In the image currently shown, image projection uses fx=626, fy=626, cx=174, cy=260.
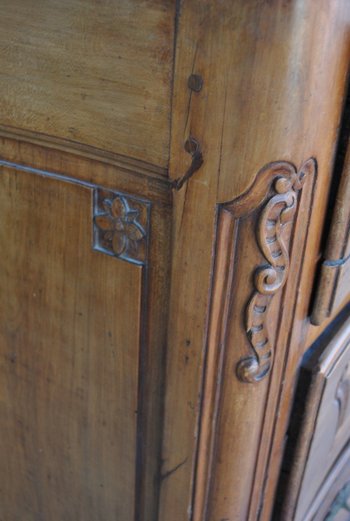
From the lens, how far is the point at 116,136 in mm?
626

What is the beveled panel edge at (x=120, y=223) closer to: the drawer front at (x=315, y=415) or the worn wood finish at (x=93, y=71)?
the worn wood finish at (x=93, y=71)

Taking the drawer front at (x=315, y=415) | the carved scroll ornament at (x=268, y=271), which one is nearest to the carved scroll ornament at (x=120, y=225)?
the carved scroll ornament at (x=268, y=271)

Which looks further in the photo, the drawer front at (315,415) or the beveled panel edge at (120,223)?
the drawer front at (315,415)

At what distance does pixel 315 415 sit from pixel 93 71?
532 mm

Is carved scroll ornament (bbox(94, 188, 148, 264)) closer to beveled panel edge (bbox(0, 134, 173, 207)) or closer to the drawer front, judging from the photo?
beveled panel edge (bbox(0, 134, 173, 207))

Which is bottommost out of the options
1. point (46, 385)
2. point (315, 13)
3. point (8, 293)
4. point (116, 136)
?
point (46, 385)

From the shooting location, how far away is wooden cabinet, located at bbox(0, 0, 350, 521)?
0.55m

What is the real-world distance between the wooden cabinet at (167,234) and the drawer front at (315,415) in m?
0.02

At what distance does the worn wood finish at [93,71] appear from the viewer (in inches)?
22.5

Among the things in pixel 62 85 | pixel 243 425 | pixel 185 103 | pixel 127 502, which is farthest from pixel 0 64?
pixel 127 502

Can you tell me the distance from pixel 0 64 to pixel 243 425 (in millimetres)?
489

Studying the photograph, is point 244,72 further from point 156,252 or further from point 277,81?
point 156,252

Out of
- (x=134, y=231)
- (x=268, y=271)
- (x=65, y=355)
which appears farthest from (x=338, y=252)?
(x=65, y=355)

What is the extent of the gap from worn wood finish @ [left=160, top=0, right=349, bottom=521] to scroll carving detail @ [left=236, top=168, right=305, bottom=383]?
0.02 metres
